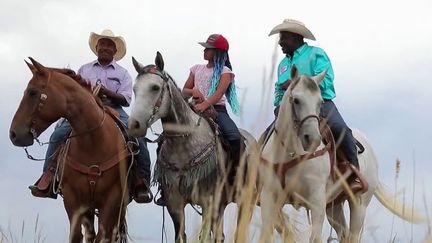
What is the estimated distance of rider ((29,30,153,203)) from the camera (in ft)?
27.8

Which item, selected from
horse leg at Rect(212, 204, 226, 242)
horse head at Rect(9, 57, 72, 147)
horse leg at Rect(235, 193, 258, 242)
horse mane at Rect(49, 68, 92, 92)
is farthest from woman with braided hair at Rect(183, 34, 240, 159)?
horse leg at Rect(235, 193, 258, 242)

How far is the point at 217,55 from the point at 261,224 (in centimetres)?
574

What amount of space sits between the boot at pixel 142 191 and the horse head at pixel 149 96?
80cm

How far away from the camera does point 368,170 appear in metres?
9.65

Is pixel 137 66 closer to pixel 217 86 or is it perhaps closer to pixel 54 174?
pixel 217 86

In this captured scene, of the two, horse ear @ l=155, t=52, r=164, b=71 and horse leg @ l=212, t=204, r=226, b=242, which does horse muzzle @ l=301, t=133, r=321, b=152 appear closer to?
horse leg @ l=212, t=204, r=226, b=242

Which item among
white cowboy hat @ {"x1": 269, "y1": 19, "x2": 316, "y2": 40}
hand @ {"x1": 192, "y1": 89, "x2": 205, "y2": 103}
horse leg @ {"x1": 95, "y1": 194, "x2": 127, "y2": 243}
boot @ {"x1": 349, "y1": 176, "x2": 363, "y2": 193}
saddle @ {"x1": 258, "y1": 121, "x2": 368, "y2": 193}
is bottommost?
horse leg @ {"x1": 95, "y1": 194, "x2": 127, "y2": 243}

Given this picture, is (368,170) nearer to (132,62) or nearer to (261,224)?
(132,62)

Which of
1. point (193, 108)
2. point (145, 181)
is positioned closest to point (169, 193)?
point (145, 181)

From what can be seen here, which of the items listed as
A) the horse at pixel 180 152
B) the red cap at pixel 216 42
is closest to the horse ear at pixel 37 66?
the horse at pixel 180 152

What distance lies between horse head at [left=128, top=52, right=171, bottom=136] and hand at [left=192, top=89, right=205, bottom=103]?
2.34ft

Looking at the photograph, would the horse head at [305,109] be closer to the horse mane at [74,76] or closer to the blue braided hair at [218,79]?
the blue braided hair at [218,79]

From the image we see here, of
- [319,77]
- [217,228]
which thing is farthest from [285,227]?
[319,77]

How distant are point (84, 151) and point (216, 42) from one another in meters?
2.15
